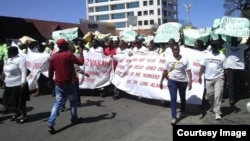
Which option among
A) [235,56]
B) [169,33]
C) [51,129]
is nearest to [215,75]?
[235,56]

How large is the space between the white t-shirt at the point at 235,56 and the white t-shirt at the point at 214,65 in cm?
128

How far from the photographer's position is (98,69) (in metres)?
11.4

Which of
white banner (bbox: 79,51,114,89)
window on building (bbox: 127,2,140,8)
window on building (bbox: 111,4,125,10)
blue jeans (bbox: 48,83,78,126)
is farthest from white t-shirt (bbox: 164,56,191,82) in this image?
window on building (bbox: 111,4,125,10)

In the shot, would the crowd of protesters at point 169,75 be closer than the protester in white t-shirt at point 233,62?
Yes

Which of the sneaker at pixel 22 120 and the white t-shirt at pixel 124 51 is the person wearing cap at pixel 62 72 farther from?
the white t-shirt at pixel 124 51

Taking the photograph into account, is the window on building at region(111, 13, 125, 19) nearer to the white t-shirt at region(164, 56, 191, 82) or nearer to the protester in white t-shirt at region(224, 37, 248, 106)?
the protester in white t-shirt at region(224, 37, 248, 106)

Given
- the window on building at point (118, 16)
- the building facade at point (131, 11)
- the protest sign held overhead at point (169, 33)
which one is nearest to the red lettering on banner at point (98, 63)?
the protest sign held overhead at point (169, 33)

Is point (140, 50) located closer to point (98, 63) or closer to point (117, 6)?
point (98, 63)

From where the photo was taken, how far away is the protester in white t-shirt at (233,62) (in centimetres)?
913

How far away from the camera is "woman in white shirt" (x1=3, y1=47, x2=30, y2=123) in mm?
7949

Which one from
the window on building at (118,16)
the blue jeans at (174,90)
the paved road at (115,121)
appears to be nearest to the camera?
the paved road at (115,121)

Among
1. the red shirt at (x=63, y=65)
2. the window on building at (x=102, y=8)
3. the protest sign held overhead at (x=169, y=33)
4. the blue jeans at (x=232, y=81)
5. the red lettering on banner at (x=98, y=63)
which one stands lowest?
the blue jeans at (x=232, y=81)

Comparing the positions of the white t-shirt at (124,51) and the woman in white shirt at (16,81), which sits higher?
the white t-shirt at (124,51)

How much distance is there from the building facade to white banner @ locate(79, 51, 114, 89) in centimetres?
9126
